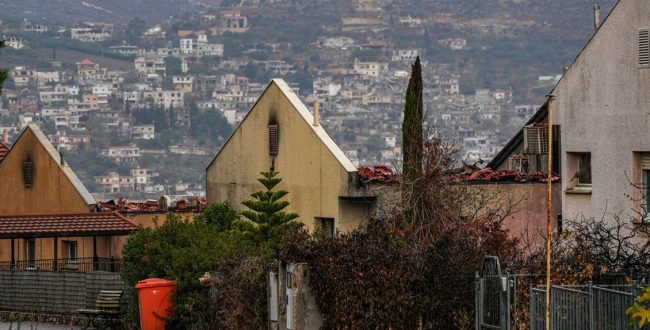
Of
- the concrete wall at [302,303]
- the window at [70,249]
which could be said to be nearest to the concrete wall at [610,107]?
the concrete wall at [302,303]

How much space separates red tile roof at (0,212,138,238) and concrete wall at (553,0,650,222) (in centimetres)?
1249

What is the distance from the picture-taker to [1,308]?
114 ft

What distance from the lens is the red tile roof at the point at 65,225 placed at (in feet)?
122

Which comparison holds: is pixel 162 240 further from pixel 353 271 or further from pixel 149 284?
pixel 353 271

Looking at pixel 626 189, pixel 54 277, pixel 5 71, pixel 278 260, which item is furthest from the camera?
pixel 54 277

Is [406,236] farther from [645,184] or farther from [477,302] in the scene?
[477,302]

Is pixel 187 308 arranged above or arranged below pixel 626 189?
below

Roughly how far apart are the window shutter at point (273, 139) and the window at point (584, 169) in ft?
39.7

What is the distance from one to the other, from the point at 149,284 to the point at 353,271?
16.4ft

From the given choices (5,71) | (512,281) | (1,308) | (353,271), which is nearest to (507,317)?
(512,281)

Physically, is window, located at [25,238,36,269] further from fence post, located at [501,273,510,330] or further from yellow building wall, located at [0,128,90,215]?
fence post, located at [501,273,510,330]

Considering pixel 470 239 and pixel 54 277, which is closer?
pixel 470 239

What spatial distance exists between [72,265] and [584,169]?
14.2m

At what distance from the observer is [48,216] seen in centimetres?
3862
